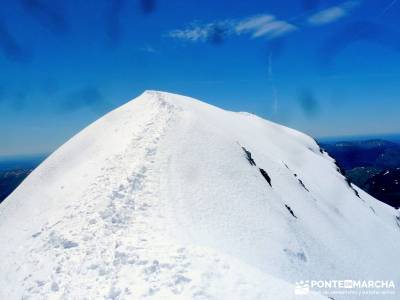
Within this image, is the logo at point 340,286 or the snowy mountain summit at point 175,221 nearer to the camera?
the snowy mountain summit at point 175,221

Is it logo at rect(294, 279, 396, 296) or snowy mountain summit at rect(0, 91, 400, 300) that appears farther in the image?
logo at rect(294, 279, 396, 296)

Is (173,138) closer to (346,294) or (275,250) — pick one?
(275,250)

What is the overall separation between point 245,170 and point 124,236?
13.2 metres

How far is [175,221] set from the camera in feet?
63.4

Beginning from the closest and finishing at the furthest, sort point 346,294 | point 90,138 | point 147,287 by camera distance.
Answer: point 147,287 → point 346,294 → point 90,138

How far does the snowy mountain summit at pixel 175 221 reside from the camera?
14.8 meters

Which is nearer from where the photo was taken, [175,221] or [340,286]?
[175,221]

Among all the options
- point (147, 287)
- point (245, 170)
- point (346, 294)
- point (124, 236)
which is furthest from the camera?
point (245, 170)

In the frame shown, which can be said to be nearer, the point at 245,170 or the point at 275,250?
the point at 275,250

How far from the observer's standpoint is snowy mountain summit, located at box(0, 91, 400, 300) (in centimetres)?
1477

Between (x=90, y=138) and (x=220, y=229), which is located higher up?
(x=90, y=138)

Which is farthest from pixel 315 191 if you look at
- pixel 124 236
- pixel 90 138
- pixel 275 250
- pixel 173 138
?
pixel 124 236

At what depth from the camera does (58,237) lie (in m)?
18.8

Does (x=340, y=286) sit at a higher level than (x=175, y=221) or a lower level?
higher
